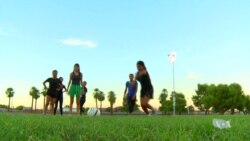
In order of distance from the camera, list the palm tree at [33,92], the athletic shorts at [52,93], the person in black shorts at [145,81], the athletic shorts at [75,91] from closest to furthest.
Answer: the person in black shorts at [145,81], the athletic shorts at [75,91], the athletic shorts at [52,93], the palm tree at [33,92]

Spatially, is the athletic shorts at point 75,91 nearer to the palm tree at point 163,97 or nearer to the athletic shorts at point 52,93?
the athletic shorts at point 52,93

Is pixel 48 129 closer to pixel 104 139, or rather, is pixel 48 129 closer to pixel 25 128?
pixel 25 128

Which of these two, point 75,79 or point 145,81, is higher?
point 75,79

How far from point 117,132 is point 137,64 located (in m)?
9.86

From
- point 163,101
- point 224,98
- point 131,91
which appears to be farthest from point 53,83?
point 163,101

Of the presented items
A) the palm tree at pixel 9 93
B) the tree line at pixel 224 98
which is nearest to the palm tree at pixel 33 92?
the palm tree at pixel 9 93

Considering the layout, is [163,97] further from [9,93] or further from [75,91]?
[75,91]

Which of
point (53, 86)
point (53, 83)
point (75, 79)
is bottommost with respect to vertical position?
point (53, 86)

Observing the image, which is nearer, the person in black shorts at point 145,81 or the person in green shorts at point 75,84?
the person in black shorts at point 145,81

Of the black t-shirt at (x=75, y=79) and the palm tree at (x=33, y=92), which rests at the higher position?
the palm tree at (x=33, y=92)

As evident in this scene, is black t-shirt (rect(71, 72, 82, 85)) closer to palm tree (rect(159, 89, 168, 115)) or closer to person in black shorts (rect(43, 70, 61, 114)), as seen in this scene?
person in black shorts (rect(43, 70, 61, 114))

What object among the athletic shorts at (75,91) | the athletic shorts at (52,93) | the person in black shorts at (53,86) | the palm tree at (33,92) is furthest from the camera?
the palm tree at (33,92)

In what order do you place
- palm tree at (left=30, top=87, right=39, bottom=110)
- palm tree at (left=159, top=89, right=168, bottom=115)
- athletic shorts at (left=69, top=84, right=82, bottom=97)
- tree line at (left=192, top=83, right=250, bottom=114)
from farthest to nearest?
palm tree at (left=30, top=87, right=39, bottom=110)
palm tree at (left=159, top=89, right=168, bottom=115)
tree line at (left=192, top=83, right=250, bottom=114)
athletic shorts at (left=69, top=84, right=82, bottom=97)

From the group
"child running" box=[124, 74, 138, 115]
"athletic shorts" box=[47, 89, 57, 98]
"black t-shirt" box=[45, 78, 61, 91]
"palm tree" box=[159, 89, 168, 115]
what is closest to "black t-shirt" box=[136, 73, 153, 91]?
"child running" box=[124, 74, 138, 115]
